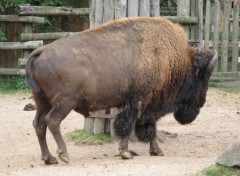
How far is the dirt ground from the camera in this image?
7.70 m

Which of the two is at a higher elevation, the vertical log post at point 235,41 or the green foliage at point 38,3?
the green foliage at point 38,3

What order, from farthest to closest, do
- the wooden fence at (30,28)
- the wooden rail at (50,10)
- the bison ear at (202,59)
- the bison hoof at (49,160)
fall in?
the wooden rail at (50,10) → the wooden fence at (30,28) → the bison ear at (202,59) → the bison hoof at (49,160)

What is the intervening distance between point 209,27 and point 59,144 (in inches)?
323

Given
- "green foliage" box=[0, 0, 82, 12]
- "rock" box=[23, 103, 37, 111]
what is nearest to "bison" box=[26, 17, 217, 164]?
"rock" box=[23, 103, 37, 111]

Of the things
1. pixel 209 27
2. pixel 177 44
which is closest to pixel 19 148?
pixel 177 44

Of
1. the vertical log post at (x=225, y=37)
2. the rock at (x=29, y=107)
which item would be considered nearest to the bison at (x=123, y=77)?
the rock at (x=29, y=107)

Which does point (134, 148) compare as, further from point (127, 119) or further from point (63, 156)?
point (63, 156)

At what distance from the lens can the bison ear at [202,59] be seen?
9173mm

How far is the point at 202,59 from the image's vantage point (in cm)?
916

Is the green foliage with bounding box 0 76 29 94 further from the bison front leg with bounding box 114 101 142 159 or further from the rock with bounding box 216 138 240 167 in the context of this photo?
the rock with bounding box 216 138 240 167

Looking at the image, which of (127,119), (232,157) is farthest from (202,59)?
(232,157)

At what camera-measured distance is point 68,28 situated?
1878 cm

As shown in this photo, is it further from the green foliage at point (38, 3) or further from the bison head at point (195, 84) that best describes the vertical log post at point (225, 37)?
the bison head at point (195, 84)

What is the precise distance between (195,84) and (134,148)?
1245 mm
